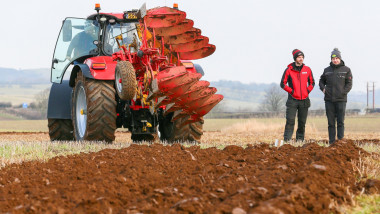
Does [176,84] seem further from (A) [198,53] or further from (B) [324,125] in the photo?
Answer: (B) [324,125]

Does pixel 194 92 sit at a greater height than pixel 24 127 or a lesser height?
greater

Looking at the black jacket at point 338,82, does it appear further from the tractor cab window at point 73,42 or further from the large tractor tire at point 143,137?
the tractor cab window at point 73,42

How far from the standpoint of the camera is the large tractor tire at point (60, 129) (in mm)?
10953

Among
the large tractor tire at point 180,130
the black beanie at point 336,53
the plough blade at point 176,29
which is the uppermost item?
the plough blade at point 176,29

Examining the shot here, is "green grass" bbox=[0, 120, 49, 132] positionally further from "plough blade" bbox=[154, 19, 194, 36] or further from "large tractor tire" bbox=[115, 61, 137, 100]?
"large tractor tire" bbox=[115, 61, 137, 100]

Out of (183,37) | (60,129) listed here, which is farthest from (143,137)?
(183,37)

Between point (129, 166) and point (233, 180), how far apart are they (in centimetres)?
124

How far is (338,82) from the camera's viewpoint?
9438 mm

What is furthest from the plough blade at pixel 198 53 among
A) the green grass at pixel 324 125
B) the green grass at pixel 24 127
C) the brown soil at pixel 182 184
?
the green grass at pixel 24 127

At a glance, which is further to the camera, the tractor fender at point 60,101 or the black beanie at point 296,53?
the tractor fender at point 60,101

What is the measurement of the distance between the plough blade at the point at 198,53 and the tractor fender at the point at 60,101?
8.91ft

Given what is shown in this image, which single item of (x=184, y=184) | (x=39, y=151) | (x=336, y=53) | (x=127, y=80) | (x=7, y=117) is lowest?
(x=7, y=117)

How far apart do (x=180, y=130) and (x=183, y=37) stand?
5.45 feet

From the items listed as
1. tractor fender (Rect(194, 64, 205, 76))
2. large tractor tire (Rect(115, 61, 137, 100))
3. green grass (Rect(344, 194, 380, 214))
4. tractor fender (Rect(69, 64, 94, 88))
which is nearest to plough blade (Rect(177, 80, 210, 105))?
large tractor tire (Rect(115, 61, 137, 100))
